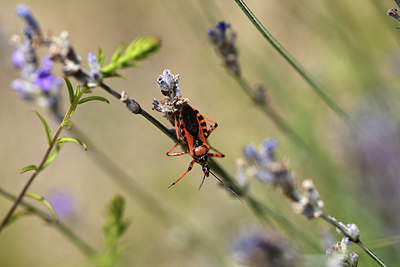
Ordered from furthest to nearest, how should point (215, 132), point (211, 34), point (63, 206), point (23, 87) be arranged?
point (215, 132) < point (63, 206) < point (23, 87) < point (211, 34)

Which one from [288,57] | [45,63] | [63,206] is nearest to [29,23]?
[45,63]

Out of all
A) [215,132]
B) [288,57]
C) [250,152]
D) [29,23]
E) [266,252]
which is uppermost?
[215,132]

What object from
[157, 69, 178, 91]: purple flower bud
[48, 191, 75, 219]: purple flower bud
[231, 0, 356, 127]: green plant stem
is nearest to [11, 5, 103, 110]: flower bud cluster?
[157, 69, 178, 91]: purple flower bud

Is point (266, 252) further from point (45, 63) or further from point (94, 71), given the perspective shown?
point (45, 63)

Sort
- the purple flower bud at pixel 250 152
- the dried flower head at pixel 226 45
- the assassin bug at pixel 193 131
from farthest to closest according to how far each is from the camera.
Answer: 1. the dried flower head at pixel 226 45
2. the purple flower bud at pixel 250 152
3. the assassin bug at pixel 193 131

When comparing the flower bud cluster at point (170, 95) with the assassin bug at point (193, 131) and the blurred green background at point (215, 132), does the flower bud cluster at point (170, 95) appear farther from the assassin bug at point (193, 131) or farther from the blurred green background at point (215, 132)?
the blurred green background at point (215, 132)

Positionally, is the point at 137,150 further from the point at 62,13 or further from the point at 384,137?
the point at 384,137

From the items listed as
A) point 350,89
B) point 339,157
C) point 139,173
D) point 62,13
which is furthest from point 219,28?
point 62,13

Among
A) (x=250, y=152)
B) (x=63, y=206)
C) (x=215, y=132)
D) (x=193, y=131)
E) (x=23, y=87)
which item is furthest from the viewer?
(x=215, y=132)

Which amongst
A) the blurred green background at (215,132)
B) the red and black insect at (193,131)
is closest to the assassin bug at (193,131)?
the red and black insect at (193,131)
